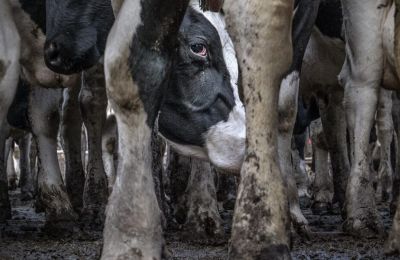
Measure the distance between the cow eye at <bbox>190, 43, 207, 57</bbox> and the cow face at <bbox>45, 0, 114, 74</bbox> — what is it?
0.52 m

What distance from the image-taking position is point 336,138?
32.2 feet

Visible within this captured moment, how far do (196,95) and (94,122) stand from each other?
252cm

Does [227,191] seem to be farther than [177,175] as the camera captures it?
Yes

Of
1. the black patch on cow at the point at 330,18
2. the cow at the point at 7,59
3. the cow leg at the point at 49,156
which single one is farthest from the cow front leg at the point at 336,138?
the cow at the point at 7,59

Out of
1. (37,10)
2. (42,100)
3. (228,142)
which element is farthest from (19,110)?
(228,142)

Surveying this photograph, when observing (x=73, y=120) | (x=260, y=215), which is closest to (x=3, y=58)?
(x=260, y=215)

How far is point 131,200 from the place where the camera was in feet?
12.7

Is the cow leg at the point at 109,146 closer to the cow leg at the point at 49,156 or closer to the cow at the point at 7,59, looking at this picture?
the cow leg at the point at 49,156

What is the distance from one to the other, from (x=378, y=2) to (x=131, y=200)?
3.15 m

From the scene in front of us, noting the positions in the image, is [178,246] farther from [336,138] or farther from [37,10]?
[336,138]

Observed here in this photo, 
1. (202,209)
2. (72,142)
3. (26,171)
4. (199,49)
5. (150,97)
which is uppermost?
(199,49)

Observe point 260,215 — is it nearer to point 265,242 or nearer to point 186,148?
point 265,242

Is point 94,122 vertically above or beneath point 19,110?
beneath

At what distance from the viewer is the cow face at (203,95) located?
5.68 metres
